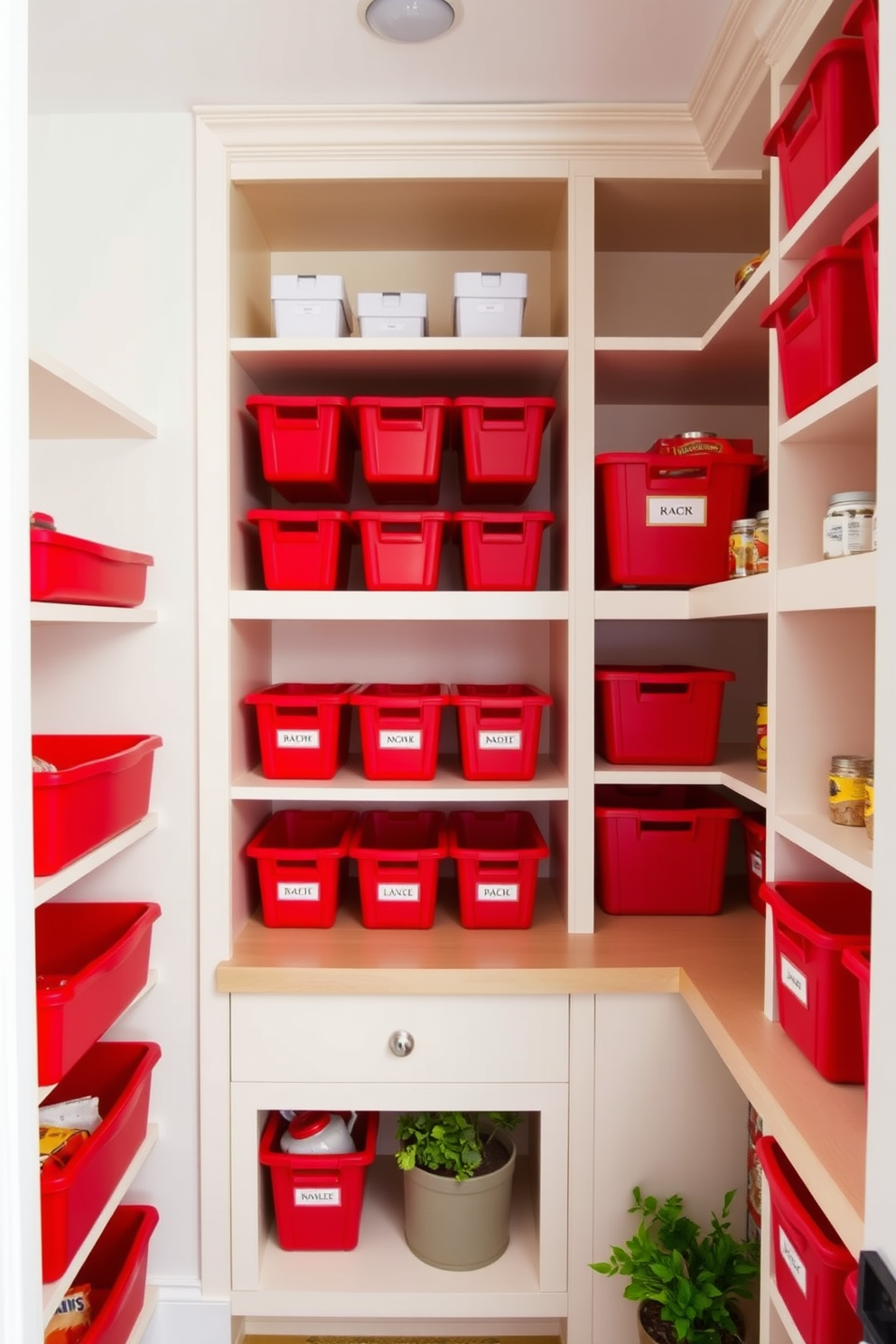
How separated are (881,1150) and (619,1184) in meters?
1.34

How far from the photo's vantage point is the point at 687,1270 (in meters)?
1.75

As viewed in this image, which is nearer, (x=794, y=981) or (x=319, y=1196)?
(x=794, y=981)

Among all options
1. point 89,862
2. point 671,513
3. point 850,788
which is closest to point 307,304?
point 671,513

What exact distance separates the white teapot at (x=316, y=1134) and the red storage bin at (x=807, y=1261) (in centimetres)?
95

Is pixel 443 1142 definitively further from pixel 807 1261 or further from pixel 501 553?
pixel 501 553

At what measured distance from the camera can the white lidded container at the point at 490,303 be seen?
196 cm

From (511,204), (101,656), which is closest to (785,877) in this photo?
(101,656)

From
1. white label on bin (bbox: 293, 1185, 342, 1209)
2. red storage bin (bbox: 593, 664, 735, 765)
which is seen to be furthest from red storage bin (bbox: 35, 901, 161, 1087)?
red storage bin (bbox: 593, 664, 735, 765)

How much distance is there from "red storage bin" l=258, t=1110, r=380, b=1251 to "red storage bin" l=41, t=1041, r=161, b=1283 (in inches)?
11.8

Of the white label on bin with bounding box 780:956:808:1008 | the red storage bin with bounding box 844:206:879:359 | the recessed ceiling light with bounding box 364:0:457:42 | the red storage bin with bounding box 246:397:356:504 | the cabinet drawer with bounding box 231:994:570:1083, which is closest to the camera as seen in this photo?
the red storage bin with bounding box 844:206:879:359

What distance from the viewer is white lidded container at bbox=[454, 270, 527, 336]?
1.96m

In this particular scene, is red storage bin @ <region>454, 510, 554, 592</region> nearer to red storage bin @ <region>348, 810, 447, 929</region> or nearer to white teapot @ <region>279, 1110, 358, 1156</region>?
red storage bin @ <region>348, 810, 447, 929</region>

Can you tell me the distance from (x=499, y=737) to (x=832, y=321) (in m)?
1.06

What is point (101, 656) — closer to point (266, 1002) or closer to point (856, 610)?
point (266, 1002)
